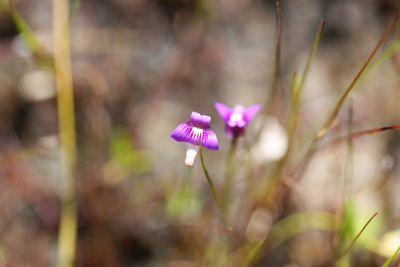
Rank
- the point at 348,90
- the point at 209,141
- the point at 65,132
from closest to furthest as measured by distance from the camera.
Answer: the point at 209,141 → the point at 348,90 → the point at 65,132

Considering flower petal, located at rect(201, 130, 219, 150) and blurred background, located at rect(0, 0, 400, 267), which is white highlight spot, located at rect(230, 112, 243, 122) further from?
blurred background, located at rect(0, 0, 400, 267)

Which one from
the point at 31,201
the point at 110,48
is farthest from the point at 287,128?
the point at 31,201

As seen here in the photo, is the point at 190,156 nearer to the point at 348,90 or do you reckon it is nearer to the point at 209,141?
the point at 209,141

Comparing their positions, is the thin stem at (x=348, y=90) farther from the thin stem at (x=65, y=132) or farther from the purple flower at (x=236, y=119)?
the thin stem at (x=65, y=132)

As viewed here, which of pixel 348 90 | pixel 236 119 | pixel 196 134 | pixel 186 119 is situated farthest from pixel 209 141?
pixel 186 119

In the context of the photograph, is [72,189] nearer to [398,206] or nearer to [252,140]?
[252,140]

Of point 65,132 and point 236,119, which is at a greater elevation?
point 65,132
